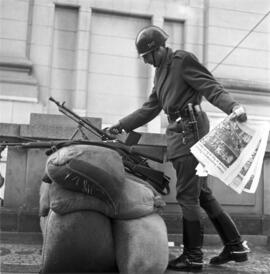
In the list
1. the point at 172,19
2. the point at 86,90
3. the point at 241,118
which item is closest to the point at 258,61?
the point at 172,19

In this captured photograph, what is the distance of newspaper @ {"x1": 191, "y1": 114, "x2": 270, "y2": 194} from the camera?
2.86 meters

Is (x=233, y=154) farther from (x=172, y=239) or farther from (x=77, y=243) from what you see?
(x=172, y=239)

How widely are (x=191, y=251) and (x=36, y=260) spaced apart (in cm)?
116

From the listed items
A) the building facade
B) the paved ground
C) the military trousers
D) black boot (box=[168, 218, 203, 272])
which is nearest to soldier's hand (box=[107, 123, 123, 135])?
the military trousers

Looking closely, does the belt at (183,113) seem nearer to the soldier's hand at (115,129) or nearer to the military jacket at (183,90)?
the military jacket at (183,90)

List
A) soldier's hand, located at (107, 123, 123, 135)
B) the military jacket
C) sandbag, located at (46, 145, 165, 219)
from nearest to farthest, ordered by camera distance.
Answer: sandbag, located at (46, 145, 165, 219), the military jacket, soldier's hand, located at (107, 123, 123, 135)

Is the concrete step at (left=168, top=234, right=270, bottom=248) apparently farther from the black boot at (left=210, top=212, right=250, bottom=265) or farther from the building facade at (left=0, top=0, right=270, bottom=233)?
the building facade at (left=0, top=0, right=270, bottom=233)

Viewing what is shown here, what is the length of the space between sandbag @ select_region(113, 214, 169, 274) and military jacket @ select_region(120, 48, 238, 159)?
0.74 meters

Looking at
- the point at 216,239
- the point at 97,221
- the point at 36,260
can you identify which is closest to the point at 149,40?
the point at 97,221

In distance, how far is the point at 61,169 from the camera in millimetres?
2533

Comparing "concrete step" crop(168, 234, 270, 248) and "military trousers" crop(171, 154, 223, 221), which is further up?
"military trousers" crop(171, 154, 223, 221)

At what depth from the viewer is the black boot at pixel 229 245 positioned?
10.9ft

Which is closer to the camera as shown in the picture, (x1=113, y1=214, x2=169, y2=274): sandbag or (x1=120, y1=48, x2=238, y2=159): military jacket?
(x1=113, y1=214, x2=169, y2=274): sandbag

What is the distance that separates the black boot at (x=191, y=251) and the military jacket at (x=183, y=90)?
0.54 metres
